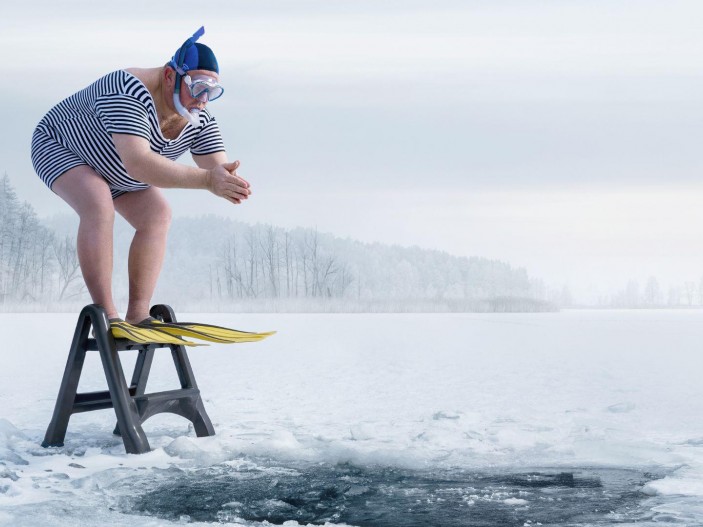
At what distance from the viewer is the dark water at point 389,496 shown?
1988 millimetres

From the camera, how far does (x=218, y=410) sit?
12.0ft

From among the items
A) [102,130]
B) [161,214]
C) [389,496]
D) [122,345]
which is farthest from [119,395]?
[389,496]

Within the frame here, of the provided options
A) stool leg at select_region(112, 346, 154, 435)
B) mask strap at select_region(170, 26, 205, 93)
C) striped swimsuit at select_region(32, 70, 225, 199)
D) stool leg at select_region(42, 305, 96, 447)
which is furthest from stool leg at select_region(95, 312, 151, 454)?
mask strap at select_region(170, 26, 205, 93)

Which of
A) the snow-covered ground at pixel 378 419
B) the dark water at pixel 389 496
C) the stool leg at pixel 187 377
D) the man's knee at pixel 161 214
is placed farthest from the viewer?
the man's knee at pixel 161 214

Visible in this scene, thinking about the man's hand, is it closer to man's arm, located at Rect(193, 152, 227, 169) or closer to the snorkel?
the snorkel

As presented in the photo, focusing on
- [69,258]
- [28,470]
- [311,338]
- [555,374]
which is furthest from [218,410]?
[69,258]

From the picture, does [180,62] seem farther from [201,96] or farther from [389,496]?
[389,496]

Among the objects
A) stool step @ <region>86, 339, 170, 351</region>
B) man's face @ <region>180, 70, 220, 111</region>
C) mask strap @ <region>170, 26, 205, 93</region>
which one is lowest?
stool step @ <region>86, 339, 170, 351</region>

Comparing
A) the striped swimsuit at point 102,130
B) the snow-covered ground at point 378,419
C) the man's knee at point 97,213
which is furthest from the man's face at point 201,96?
the snow-covered ground at point 378,419

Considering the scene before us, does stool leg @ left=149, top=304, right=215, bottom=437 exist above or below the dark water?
above

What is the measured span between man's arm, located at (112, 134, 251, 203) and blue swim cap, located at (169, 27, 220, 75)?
0.35m

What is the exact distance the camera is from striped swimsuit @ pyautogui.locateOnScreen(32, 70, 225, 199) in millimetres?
2820

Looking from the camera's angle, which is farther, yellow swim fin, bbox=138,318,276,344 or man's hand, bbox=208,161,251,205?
yellow swim fin, bbox=138,318,276,344

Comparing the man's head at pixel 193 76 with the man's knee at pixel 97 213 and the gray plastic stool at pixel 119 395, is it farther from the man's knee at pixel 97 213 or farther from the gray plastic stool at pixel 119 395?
the gray plastic stool at pixel 119 395
